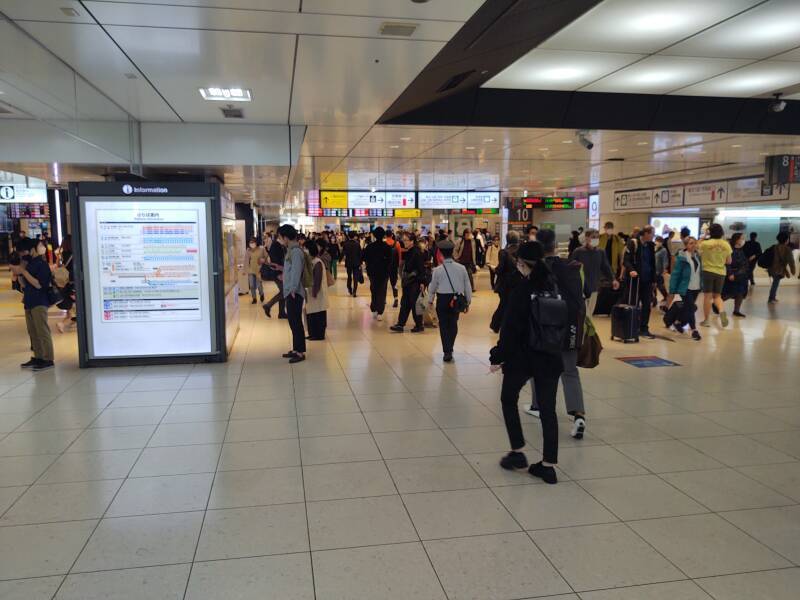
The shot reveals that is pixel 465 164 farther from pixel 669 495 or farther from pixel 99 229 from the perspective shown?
pixel 669 495

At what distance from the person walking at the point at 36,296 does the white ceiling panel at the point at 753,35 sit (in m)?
7.27

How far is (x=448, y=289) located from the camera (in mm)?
A: 7266

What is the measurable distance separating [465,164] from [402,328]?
16.4 feet

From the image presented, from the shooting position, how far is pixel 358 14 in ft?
15.1

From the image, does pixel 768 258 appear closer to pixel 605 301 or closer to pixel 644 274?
pixel 605 301

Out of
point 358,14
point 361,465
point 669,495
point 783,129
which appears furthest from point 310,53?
point 783,129

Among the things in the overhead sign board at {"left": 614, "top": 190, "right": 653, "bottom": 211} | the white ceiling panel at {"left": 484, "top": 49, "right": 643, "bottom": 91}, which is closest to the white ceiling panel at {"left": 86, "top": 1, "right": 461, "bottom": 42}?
the white ceiling panel at {"left": 484, "top": 49, "right": 643, "bottom": 91}

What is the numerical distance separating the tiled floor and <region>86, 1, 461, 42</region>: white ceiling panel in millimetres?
3248

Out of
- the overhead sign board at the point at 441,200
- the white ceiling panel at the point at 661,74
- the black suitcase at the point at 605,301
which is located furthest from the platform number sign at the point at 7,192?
the white ceiling panel at the point at 661,74

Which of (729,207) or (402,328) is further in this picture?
(729,207)

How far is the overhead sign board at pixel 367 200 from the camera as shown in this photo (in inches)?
763

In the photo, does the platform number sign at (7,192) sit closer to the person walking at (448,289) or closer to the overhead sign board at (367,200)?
the overhead sign board at (367,200)

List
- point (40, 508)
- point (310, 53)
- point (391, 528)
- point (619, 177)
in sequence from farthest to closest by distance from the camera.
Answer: point (619, 177) < point (310, 53) < point (40, 508) < point (391, 528)

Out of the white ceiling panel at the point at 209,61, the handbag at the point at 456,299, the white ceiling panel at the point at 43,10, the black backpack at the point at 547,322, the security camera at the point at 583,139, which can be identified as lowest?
the handbag at the point at 456,299
